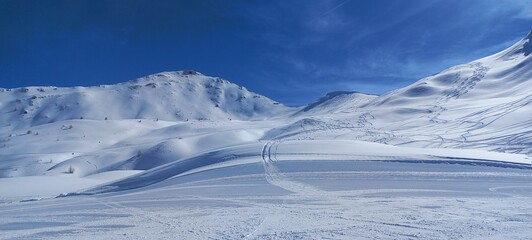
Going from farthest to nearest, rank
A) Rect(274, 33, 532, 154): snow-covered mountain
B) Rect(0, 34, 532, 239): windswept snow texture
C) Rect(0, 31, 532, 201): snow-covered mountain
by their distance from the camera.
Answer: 1. Rect(274, 33, 532, 154): snow-covered mountain
2. Rect(0, 31, 532, 201): snow-covered mountain
3. Rect(0, 34, 532, 239): windswept snow texture

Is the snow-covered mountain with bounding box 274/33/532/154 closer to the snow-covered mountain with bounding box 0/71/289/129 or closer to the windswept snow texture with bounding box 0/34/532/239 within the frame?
the windswept snow texture with bounding box 0/34/532/239

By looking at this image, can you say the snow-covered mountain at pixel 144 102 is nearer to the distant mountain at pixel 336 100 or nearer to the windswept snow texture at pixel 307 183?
the distant mountain at pixel 336 100

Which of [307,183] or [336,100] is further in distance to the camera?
[336,100]

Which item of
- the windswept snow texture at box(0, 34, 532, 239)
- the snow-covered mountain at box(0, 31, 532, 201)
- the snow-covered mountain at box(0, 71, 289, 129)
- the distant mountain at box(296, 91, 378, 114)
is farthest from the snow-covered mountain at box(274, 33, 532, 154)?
the snow-covered mountain at box(0, 71, 289, 129)

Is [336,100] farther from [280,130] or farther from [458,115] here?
[458,115]

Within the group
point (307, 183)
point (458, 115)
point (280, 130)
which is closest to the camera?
point (307, 183)

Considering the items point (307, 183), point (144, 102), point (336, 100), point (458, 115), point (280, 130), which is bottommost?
point (307, 183)

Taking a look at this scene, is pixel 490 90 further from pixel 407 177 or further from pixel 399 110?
pixel 407 177

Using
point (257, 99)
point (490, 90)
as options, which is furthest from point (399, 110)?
point (257, 99)

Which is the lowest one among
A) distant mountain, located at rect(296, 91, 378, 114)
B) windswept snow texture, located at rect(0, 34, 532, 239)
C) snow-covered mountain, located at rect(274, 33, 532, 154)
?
windswept snow texture, located at rect(0, 34, 532, 239)

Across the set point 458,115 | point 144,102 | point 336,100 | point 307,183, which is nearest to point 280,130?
point 458,115

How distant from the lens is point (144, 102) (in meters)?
86.0

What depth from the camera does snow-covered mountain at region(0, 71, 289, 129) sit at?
7450 centimetres

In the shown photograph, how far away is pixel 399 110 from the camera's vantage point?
1642 inches
